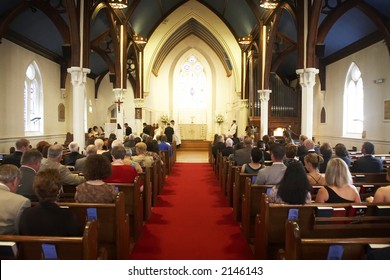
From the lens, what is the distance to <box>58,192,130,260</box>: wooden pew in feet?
12.9

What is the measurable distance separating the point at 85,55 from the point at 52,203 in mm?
8724

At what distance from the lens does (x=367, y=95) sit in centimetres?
1355

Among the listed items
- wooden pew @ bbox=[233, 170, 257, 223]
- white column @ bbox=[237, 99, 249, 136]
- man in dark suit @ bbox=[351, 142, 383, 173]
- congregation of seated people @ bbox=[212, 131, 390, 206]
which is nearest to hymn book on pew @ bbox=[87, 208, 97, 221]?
congregation of seated people @ bbox=[212, 131, 390, 206]

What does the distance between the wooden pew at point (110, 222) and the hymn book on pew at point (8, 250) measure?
3.25ft

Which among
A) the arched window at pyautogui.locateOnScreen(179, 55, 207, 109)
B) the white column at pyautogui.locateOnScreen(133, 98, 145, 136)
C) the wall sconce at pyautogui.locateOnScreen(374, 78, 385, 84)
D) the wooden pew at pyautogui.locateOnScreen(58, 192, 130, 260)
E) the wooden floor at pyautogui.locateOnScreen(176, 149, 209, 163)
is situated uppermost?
the arched window at pyautogui.locateOnScreen(179, 55, 207, 109)

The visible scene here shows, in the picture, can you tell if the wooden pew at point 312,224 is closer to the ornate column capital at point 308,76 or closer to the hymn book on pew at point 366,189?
the hymn book on pew at point 366,189

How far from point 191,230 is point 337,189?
2.54 meters

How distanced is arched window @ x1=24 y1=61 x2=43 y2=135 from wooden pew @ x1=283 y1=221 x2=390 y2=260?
13675mm

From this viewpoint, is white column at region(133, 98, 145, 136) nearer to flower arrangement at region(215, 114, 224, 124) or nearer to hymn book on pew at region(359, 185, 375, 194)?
flower arrangement at region(215, 114, 224, 124)

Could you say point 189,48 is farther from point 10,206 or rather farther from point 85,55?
point 10,206

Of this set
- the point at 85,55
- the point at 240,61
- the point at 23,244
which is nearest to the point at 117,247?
the point at 23,244

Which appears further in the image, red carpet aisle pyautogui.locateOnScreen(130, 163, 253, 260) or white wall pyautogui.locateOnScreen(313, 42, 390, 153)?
white wall pyautogui.locateOnScreen(313, 42, 390, 153)

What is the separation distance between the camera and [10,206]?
3248 mm

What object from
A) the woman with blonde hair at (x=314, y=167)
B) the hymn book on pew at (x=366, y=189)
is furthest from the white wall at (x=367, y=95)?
the woman with blonde hair at (x=314, y=167)
